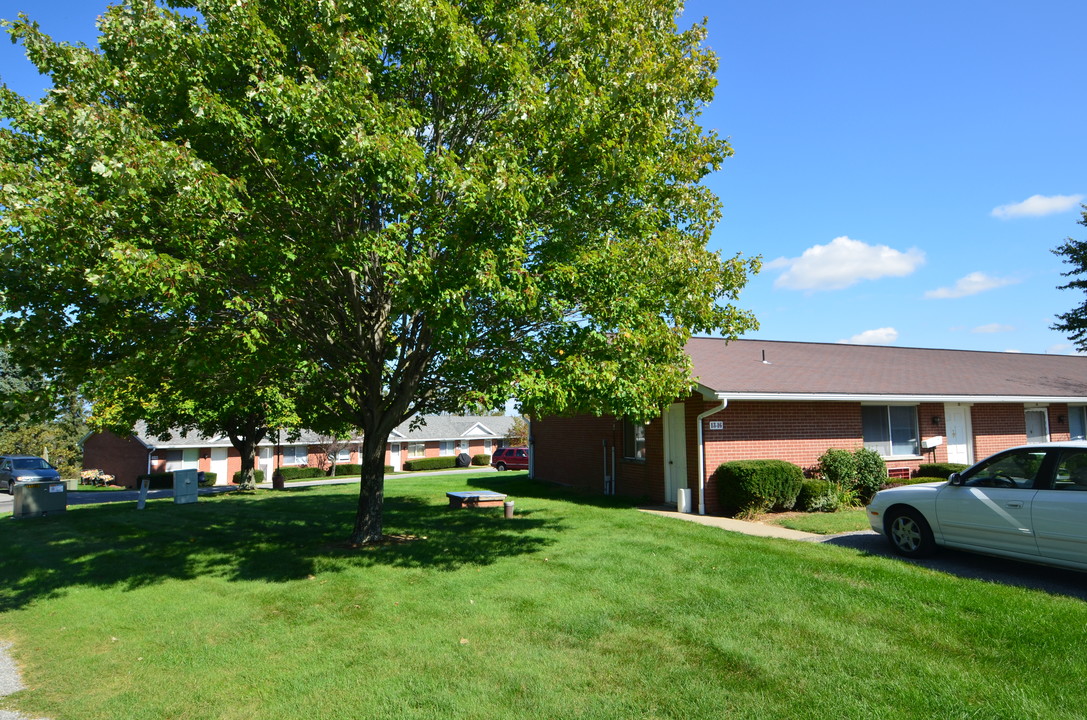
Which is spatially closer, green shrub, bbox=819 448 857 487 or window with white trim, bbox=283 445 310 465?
green shrub, bbox=819 448 857 487

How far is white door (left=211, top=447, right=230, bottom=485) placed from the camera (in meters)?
43.8

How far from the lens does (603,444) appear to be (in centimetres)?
1995

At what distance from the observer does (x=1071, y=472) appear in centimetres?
777

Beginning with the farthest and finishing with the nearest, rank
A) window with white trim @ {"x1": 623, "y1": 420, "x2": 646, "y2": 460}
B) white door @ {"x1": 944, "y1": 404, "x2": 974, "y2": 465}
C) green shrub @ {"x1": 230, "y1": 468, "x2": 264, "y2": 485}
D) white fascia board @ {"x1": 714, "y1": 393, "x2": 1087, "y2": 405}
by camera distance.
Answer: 1. green shrub @ {"x1": 230, "y1": 468, "x2": 264, "y2": 485}
2. white door @ {"x1": 944, "y1": 404, "x2": 974, "y2": 465}
3. window with white trim @ {"x1": 623, "y1": 420, "x2": 646, "y2": 460}
4. white fascia board @ {"x1": 714, "y1": 393, "x2": 1087, "y2": 405}

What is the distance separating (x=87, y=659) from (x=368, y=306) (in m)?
6.20

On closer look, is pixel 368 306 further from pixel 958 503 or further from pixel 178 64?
pixel 958 503

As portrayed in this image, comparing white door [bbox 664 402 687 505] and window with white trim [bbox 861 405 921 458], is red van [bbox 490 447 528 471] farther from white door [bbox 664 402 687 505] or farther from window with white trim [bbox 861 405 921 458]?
window with white trim [bbox 861 405 921 458]

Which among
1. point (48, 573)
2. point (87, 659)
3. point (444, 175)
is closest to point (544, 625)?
point (87, 659)

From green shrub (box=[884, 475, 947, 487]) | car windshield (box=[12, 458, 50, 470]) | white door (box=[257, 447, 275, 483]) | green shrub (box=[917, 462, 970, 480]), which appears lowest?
white door (box=[257, 447, 275, 483])

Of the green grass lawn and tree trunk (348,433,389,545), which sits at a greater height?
tree trunk (348,433,389,545)

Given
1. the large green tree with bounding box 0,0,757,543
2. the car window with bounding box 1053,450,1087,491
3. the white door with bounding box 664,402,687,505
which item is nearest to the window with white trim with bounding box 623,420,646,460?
the white door with bounding box 664,402,687,505

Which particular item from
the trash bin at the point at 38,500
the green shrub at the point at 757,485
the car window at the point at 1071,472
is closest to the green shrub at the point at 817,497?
the green shrub at the point at 757,485

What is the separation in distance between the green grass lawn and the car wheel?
2.63 feet

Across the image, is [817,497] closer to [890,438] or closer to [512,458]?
[890,438]
